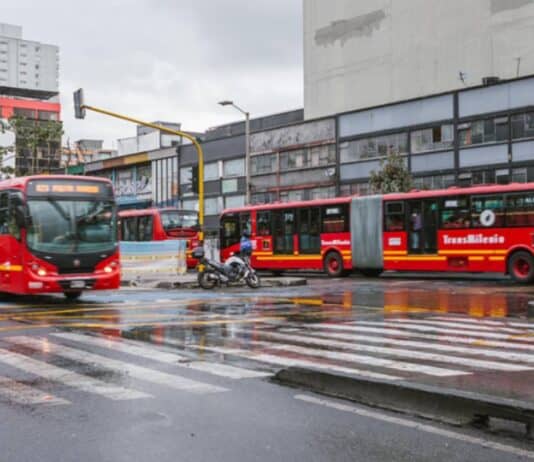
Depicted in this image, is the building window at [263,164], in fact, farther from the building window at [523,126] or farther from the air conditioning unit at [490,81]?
the building window at [523,126]

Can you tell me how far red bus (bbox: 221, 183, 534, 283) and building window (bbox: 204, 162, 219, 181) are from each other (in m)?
30.0

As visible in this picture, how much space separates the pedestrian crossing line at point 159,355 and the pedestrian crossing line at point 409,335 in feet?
9.23

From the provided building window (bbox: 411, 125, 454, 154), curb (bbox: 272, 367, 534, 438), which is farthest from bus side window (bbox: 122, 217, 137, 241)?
curb (bbox: 272, 367, 534, 438)

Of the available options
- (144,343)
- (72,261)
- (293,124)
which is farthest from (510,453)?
(293,124)

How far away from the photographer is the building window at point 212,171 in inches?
2667

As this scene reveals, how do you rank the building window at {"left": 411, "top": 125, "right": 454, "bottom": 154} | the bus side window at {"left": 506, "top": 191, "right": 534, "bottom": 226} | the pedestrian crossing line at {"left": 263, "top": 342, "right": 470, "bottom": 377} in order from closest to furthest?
the pedestrian crossing line at {"left": 263, "top": 342, "right": 470, "bottom": 377}
the bus side window at {"left": 506, "top": 191, "right": 534, "bottom": 226}
the building window at {"left": 411, "top": 125, "right": 454, "bottom": 154}

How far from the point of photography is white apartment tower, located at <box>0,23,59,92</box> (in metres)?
173

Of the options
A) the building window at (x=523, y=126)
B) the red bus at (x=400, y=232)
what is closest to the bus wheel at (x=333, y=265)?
the red bus at (x=400, y=232)

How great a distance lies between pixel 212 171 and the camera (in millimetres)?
68250

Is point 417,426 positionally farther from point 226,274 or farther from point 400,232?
point 400,232

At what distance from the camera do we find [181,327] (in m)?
13.1

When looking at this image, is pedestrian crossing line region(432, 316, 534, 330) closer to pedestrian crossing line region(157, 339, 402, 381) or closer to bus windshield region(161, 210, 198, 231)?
pedestrian crossing line region(157, 339, 402, 381)

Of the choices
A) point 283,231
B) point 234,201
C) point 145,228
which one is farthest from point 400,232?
point 234,201

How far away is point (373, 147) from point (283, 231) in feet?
70.1
